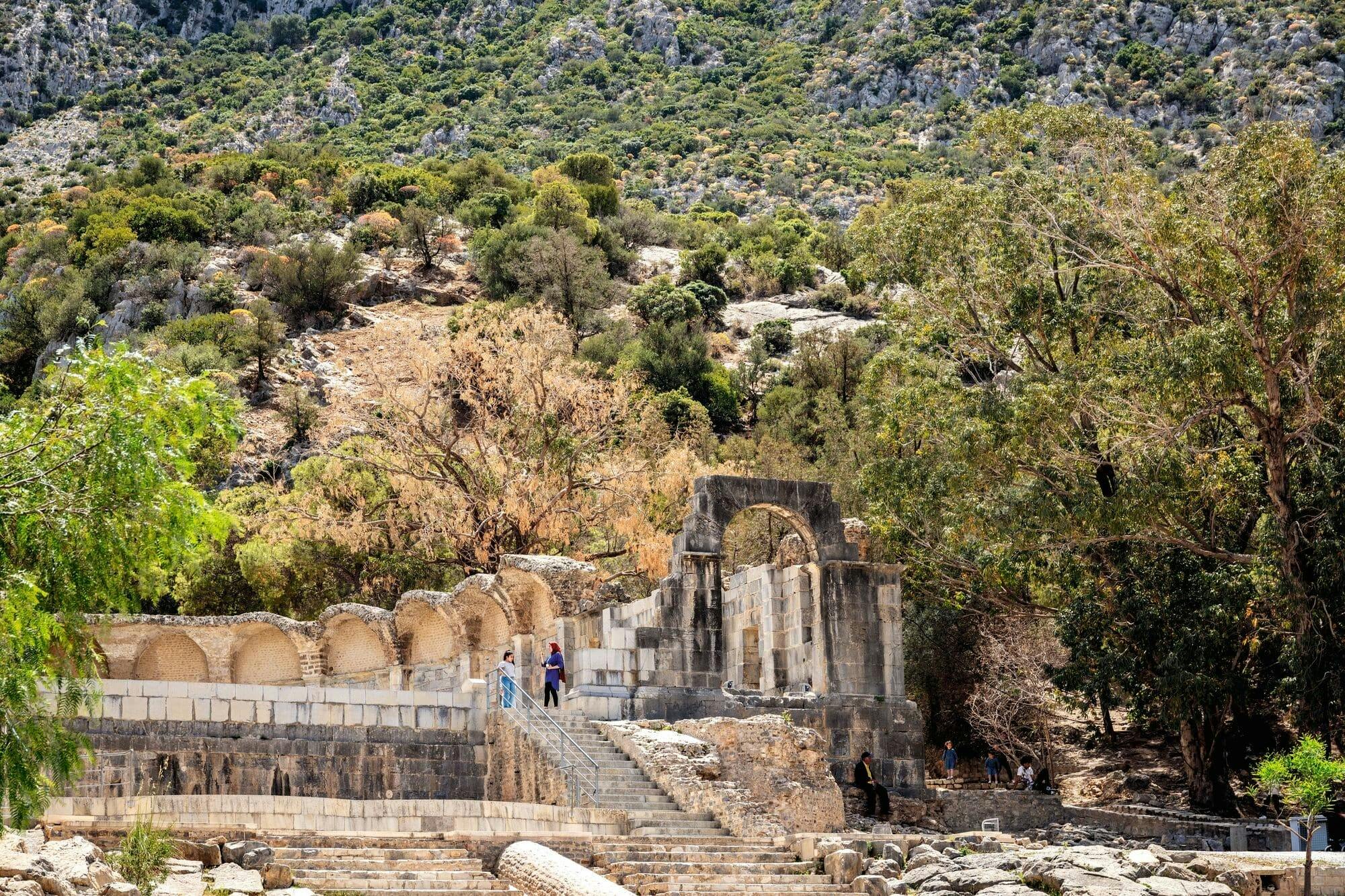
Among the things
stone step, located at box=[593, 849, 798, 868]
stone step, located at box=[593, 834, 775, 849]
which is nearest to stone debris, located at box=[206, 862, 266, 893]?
stone step, located at box=[593, 849, 798, 868]

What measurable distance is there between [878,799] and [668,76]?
99.6m

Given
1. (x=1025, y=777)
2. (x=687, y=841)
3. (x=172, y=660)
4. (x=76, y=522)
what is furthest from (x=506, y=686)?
(x=172, y=660)

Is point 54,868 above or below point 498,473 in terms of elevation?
below

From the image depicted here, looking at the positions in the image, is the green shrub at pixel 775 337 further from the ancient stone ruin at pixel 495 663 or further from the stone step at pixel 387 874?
the stone step at pixel 387 874

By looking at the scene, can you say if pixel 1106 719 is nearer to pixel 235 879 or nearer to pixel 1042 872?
pixel 1042 872

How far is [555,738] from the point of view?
76.3 ft

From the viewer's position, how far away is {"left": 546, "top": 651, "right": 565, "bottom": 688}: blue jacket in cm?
2623

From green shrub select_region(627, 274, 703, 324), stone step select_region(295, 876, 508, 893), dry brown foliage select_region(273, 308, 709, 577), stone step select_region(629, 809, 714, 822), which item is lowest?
stone step select_region(295, 876, 508, 893)

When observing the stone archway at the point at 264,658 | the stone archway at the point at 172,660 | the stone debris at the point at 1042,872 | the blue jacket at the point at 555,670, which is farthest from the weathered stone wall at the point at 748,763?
the stone archway at the point at 172,660

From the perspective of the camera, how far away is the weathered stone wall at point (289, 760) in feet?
70.8

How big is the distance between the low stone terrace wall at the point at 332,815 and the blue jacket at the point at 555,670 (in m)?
5.40

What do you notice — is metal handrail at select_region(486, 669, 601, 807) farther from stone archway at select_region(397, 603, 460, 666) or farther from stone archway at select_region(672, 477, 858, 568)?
stone archway at select_region(397, 603, 460, 666)

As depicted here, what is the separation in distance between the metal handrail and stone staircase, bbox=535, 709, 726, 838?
0.21m

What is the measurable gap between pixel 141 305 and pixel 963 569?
4654 centimetres
